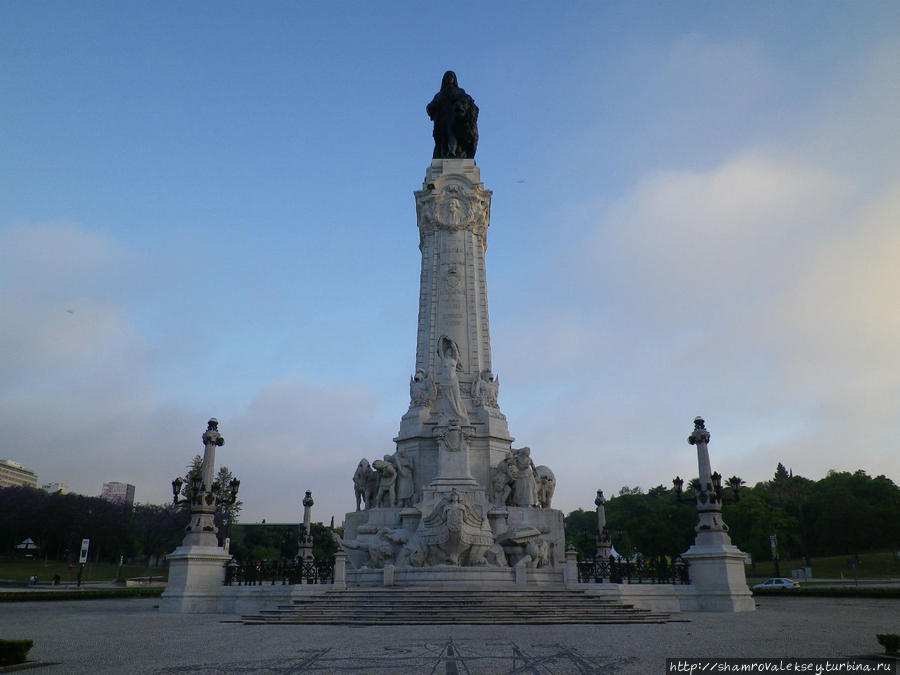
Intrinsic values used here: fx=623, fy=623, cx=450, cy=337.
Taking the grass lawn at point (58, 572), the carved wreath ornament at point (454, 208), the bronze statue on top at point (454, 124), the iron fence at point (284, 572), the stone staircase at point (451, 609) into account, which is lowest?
the grass lawn at point (58, 572)

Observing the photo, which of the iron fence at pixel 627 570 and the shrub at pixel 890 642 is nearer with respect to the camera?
the shrub at pixel 890 642

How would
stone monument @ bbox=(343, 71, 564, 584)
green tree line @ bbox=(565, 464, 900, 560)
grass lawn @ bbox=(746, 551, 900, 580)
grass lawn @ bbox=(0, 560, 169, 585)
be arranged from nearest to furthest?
1. stone monument @ bbox=(343, 71, 564, 584)
2. grass lawn @ bbox=(0, 560, 169, 585)
3. grass lawn @ bbox=(746, 551, 900, 580)
4. green tree line @ bbox=(565, 464, 900, 560)

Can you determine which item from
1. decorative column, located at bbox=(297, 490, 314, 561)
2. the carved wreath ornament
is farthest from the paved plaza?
the carved wreath ornament

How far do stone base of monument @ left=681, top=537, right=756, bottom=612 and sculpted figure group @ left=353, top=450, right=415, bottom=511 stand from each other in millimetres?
10922

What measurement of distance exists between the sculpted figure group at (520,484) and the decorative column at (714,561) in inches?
238

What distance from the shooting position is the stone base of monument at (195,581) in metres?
19.7

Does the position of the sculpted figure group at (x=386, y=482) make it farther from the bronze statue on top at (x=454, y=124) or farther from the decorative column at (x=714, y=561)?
the bronze statue on top at (x=454, y=124)

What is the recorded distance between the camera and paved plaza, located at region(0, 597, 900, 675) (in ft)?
28.5

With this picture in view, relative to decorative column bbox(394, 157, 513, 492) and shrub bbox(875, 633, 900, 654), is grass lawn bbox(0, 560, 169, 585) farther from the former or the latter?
shrub bbox(875, 633, 900, 654)

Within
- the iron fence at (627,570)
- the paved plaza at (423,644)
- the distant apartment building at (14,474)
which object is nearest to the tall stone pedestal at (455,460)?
the iron fence at (627,570)

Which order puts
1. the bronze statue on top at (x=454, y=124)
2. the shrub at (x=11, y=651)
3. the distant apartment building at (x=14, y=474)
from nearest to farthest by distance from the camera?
the shrub at (x=11, y=651)
the bronze statue on top at (x=454, y=124)
the distant apartment building at (x=14, y=474)

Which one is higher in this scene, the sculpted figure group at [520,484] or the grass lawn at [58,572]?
the sculpted figure group at [520,484]

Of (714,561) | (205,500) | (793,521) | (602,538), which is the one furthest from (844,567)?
(205,500)

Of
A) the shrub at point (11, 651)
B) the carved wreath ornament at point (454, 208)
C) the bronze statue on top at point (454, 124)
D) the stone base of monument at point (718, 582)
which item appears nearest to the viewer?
the shrub at point (11, 651)
